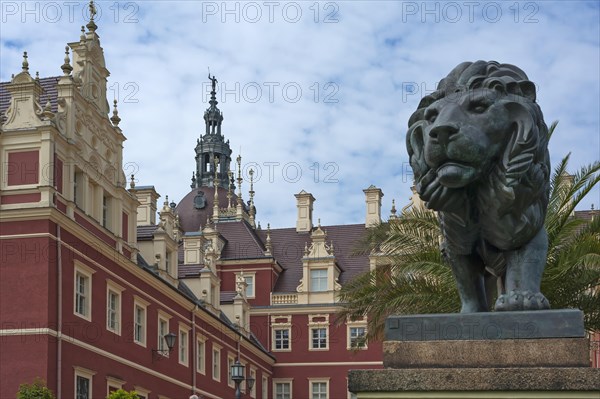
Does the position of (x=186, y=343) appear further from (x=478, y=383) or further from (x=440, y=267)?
(x=478, y=383)

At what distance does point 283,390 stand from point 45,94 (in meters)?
27.4

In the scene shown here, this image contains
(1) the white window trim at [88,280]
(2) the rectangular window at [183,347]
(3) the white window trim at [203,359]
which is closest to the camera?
(1) the white window trim at [88,280]

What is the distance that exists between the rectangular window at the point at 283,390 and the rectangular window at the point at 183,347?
604 inches

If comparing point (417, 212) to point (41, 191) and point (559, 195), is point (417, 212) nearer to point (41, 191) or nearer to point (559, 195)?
point (559, 195)

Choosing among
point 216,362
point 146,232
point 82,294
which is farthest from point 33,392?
point 216,362

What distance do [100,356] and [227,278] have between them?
26.8 meters

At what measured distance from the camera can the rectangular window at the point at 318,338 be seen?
5238cm

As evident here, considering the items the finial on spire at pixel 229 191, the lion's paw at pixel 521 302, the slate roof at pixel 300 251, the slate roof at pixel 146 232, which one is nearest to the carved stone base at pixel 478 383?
the lion's paw at pixel 521 302

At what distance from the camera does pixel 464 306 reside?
5758 millimetres

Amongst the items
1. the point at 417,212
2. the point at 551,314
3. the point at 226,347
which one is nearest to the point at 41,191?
the point at 417,212

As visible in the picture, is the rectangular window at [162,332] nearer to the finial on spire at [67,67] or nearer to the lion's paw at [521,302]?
the finial on spire at [67,67]

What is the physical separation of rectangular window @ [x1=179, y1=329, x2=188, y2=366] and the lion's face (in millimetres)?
33136

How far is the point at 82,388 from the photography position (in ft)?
90.6

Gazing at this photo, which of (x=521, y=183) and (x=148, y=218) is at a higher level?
(x=148, y=218)
